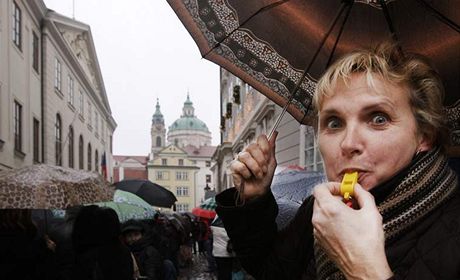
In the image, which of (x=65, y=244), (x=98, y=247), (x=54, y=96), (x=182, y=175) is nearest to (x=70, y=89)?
(x=54, y=96)

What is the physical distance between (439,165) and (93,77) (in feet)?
144

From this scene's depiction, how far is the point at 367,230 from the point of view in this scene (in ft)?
3.67

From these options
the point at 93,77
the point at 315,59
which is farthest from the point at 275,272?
the point at 93,77

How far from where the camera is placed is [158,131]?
5492 inches

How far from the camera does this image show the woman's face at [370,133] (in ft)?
4.67

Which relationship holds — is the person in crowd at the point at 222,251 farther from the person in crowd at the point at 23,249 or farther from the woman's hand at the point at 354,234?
the woman's hand at the point at 354,234

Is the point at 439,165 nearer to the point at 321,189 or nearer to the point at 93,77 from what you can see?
the point at 321,189

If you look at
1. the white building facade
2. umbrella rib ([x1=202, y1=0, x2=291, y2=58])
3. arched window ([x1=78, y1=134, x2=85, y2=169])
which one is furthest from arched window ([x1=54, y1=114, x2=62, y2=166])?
umbrella rib ([x1=202, y1=0, x2=291, y2=58])

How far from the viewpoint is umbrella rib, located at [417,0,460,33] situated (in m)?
2.25

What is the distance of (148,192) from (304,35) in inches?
422

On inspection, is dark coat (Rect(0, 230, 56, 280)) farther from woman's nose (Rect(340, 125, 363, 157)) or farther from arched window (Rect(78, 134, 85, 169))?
arched window (Rect(78, 134, 85, 169))

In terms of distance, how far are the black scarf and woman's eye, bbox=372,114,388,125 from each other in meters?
0.13

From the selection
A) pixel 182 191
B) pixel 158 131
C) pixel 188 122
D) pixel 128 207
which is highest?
pixel 188 122

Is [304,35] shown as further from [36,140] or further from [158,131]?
[158,131]
